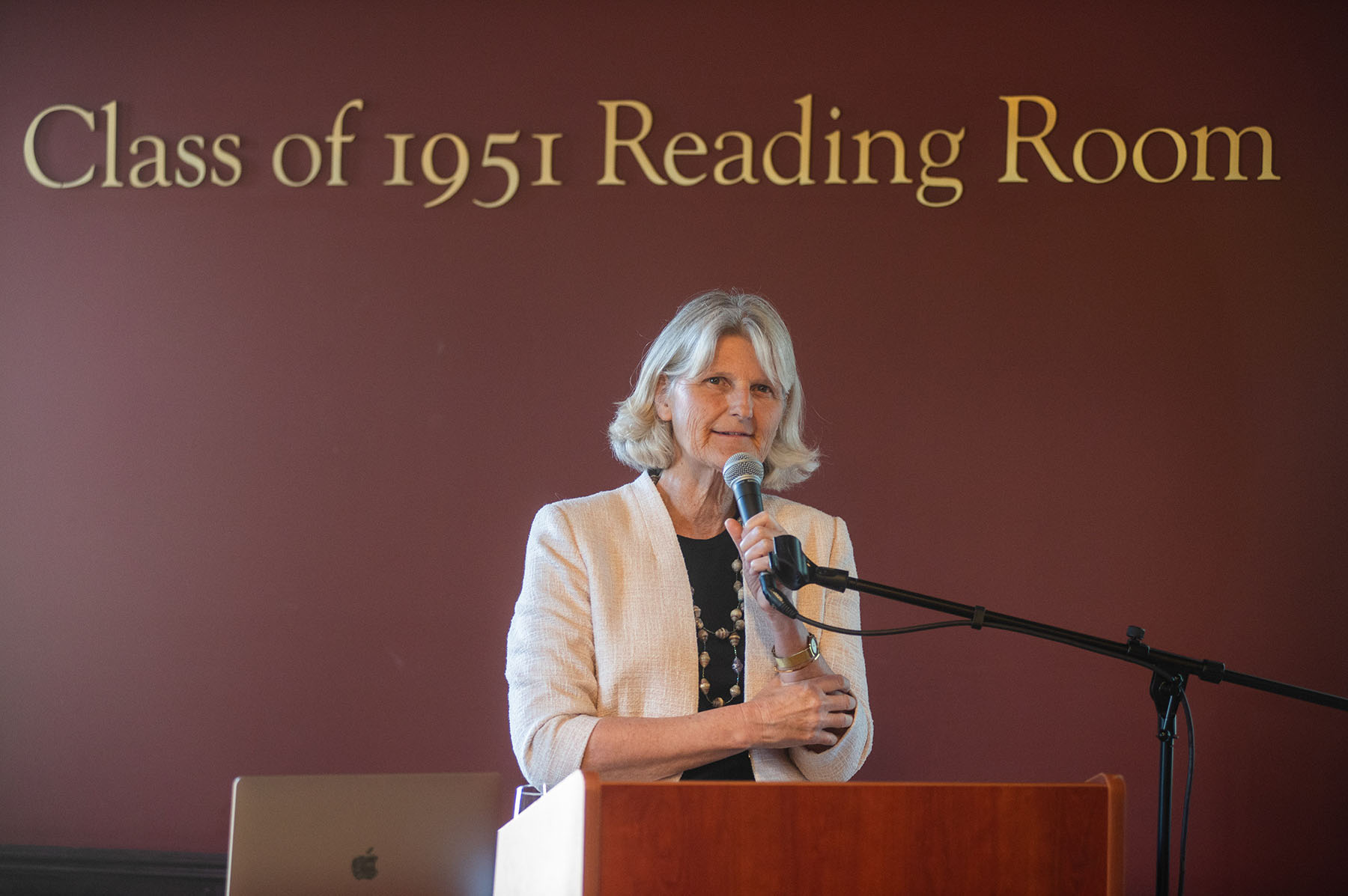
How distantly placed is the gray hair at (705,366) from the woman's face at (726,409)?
2 centimetres

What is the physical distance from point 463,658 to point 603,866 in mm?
2648

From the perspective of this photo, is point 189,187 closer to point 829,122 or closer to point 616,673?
point 829,122

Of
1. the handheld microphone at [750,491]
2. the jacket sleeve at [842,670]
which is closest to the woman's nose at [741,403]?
the handheld microphone at [750,491]

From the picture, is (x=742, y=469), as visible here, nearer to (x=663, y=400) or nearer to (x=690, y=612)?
(x=690, y=612)

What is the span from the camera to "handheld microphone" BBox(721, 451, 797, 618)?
1.86m

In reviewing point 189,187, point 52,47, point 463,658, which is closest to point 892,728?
point 463,658

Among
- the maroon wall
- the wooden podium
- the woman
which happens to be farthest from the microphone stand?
the maroon wall

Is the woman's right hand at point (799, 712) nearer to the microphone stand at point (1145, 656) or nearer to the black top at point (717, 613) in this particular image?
the black top at point (717, 613)

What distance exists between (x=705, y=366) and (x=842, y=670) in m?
0.62

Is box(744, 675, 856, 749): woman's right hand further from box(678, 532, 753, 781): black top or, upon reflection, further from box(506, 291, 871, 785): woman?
box(678, 532, 753, 781): black top

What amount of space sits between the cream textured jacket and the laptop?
0.14 metres

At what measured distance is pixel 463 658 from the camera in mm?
3994

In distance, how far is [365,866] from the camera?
7.79 ft

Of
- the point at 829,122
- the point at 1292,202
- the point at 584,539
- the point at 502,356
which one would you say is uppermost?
the point at 829,122
